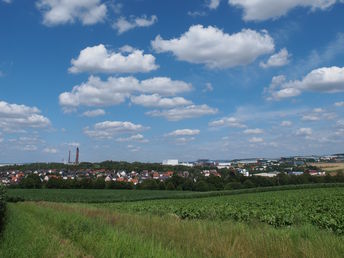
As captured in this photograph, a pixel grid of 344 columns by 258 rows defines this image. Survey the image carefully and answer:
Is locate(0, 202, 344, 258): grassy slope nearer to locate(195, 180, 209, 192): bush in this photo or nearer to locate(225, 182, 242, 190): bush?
locate(195, 180, 209, 192): bush

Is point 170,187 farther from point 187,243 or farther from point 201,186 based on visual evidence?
point 187,243

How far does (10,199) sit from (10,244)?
5107 centimetres

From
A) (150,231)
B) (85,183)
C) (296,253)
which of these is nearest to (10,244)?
(150,231)

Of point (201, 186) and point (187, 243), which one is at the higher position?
point (187, 243)

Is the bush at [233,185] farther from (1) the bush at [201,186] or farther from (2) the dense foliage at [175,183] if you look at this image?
(1) the bush at [201,186]

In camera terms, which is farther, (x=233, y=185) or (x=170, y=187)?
(x=170, y=187)

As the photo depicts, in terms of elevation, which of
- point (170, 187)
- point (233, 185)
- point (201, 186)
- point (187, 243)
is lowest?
point (170, 187)

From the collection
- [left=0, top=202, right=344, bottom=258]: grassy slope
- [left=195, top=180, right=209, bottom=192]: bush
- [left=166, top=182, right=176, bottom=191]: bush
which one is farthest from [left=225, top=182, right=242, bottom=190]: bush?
[left=0, top=202, right=344, bottom=258]: grassy slope

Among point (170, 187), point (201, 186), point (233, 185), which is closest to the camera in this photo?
point (233, 185)

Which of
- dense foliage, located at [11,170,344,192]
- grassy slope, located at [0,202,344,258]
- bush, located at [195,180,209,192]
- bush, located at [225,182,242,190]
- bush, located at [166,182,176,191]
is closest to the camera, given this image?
grassy slope, located at [0,202,344,258]

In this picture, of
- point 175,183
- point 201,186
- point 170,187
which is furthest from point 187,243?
point 175,183

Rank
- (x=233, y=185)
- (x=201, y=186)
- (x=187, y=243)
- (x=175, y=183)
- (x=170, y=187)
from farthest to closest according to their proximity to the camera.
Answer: (x=175, y=183) < (x=170, y=187) < (x=201, y=186) < (x=233, y=185) < (x=187, y=243)

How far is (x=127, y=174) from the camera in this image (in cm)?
13400

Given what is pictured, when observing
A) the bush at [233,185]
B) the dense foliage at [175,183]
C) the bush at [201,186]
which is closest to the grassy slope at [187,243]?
the bush at [201,186]
